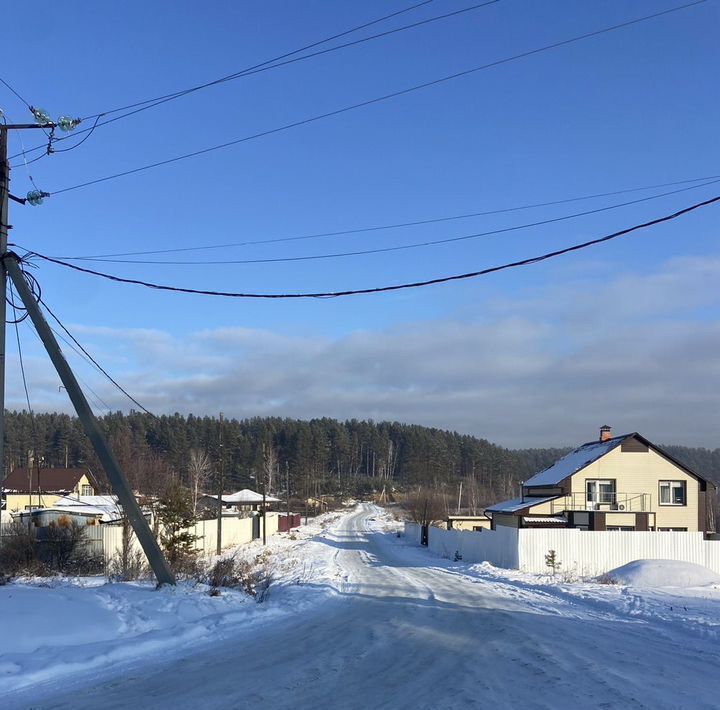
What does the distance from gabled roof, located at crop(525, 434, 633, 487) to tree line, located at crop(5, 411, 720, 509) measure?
58243mm

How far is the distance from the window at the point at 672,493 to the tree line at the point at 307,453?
65.9 m

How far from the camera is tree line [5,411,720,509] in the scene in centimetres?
12250

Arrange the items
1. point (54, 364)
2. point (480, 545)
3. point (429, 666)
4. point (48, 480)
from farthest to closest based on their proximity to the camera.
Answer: point (48, 480), point (480, 545), point (54, 364), point (429, 666)

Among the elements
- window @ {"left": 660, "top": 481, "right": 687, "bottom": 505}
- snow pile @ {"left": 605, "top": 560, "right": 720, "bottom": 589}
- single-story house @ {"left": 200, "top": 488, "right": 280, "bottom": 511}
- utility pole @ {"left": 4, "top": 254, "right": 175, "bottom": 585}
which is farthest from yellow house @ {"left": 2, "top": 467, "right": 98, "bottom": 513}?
utility pole @ {"left": 4, "top": 254, "right": 175, "bottom": 585}

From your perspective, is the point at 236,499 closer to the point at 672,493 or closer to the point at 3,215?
the point at 672,493

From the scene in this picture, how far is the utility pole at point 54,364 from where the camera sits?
46.4ft

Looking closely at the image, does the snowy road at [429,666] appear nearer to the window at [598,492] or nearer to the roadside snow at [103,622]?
the roadside snow at [103,622]

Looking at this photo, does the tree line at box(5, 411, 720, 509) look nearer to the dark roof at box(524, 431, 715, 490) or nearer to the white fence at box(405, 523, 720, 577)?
the dark roof at box(524, 431, 715, 490)

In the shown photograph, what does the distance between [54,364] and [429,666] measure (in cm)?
936

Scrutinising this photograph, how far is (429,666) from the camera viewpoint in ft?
32.9

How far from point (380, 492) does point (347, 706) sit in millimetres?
175448

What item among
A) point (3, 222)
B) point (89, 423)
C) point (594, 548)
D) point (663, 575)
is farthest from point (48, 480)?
point (3, 222)

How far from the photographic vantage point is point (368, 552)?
4822cm

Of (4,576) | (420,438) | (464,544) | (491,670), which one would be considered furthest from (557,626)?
(420,438)
